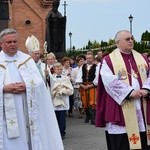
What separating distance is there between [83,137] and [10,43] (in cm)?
662

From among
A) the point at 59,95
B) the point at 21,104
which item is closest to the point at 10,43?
the point at 21,104

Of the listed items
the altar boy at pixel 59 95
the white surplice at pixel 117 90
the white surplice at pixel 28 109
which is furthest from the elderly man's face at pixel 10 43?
the altar boy at pixel 59 95

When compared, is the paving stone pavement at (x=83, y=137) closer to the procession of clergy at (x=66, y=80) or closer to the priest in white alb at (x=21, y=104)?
the procession of clergy at (x=66, y=80)

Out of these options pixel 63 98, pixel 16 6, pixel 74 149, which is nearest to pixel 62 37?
pixel 63 98

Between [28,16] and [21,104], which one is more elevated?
[28,16]

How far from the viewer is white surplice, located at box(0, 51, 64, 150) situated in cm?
707

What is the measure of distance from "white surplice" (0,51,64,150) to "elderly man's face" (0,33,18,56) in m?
0.14

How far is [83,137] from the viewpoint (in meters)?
13.3

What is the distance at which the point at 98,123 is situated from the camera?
793cm

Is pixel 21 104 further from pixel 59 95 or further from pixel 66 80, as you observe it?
pixel 66 80

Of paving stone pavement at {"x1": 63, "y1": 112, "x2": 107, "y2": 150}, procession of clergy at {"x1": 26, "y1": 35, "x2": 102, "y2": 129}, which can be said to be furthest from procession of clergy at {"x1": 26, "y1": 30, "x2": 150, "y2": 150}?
paving stone pavement at {"x1": 63, "y1": 112, "x2": 107, "y2": 150}

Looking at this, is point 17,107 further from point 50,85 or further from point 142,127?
point 50,85

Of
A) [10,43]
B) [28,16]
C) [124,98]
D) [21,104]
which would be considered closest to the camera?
[10,43]

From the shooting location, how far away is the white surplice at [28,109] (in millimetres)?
7066
